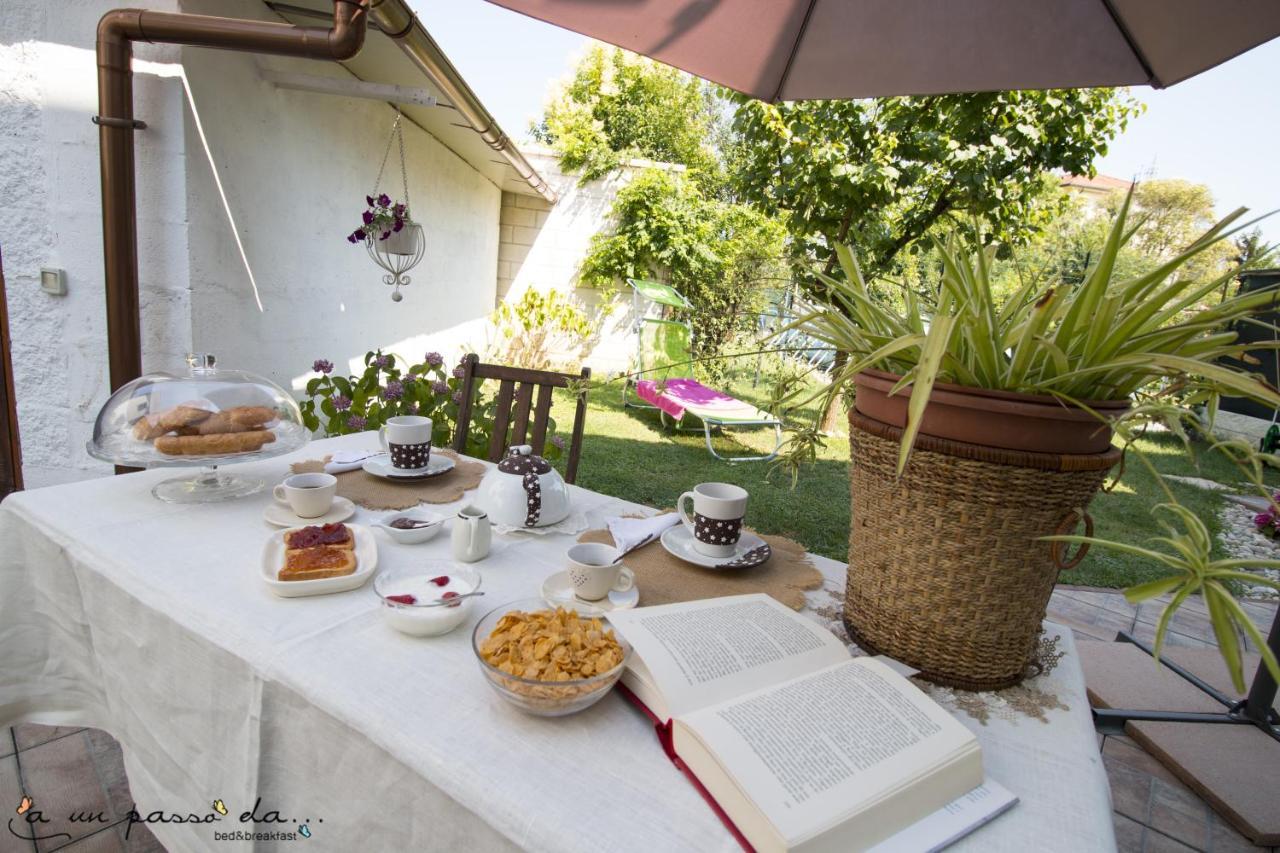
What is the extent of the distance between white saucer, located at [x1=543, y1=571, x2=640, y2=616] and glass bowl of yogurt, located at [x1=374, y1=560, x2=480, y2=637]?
123 millimetres

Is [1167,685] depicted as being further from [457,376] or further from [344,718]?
[457,376]

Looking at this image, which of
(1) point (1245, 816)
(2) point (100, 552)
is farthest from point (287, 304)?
(1) point (1245, 816)

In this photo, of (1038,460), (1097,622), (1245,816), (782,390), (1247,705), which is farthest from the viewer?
(1097,622)

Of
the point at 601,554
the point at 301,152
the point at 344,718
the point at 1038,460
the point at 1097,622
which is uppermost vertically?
the point at 301,152

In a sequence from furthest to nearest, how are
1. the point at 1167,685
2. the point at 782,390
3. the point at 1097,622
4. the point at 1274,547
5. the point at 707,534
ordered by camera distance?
the point at 1274,547 → the point at 1097,622 → the point at 1167,685 → the point at 707,534 → the point at 782,390

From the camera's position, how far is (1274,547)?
3.99m

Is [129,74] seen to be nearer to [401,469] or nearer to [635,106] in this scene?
[401,469]

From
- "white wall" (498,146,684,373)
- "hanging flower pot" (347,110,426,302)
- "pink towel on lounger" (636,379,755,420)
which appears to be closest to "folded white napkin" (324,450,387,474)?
"hanging flower pot" (347,110,426,302)

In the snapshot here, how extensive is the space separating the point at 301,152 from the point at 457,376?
1483 millimetres

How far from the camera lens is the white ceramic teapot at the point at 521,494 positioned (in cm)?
130

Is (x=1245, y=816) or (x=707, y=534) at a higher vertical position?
(x=707, y=534)

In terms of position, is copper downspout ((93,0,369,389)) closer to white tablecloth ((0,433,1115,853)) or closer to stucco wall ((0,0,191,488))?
stucco wall ((0,0,191,488))

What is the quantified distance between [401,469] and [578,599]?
795 mm

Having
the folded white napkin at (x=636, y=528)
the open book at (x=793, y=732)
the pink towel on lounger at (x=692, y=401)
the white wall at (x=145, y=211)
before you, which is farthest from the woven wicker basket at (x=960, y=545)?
the pink towel on lounger at (x=692, y=401)
